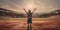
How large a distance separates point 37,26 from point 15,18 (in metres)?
0.56

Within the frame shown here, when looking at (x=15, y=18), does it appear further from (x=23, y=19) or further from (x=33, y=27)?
(x=33, y=27)

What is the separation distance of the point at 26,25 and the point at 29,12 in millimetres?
323

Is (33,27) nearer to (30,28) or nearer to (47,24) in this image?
(30,28)

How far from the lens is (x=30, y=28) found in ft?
12.5

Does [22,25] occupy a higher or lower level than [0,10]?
lower

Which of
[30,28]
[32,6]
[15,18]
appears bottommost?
[30,28]

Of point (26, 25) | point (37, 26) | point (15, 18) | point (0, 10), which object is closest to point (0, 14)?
point (0, 10)

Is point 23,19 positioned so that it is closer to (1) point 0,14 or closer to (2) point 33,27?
(2) point 33,27

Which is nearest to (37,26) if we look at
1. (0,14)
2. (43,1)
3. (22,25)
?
(22,25)

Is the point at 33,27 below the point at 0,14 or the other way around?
below

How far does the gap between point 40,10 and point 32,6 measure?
218 mm

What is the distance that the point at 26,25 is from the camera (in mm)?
3846

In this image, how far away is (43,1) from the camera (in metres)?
3.89

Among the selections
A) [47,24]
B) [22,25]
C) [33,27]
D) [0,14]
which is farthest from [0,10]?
[47,24]
